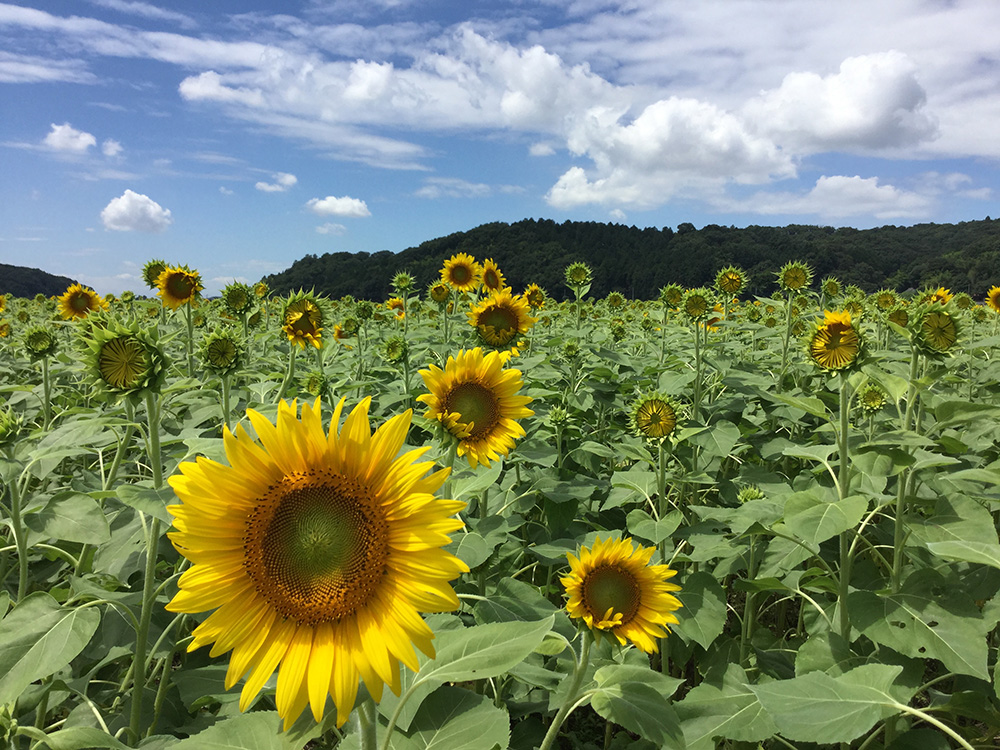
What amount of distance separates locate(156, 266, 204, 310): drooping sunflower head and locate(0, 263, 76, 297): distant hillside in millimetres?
21241

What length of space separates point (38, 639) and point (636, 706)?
1.73 metres

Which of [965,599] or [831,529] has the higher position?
[831,529]

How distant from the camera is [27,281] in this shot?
75.4ft

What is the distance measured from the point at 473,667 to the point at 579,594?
64 centimetres

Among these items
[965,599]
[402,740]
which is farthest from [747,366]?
[402,740]

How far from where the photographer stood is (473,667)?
1.24m

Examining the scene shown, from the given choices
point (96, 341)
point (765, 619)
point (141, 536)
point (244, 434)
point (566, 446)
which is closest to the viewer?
point (244, 434)

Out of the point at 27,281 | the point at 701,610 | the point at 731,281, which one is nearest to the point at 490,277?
the point at 731,281

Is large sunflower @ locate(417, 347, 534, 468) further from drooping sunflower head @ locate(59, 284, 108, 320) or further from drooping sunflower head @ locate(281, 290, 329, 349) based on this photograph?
drooping sunflower head @ locate(59, 284, 108, 320)

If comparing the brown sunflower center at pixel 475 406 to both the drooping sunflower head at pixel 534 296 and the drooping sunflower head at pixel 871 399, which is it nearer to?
the drooping sunflower head at pixel 871 399

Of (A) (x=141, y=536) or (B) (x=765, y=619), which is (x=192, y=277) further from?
(B) (x=765, y=619)

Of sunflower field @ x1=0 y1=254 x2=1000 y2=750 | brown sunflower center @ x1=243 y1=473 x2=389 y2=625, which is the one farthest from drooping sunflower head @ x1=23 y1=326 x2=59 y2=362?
brown sunflower center @ x1=243 y1=473 x2=389 y2=625

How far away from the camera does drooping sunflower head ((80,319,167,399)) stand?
1.97m

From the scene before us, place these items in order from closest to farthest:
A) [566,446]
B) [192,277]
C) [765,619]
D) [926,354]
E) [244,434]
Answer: [244,434] < [926,354] < [765,619] < [566,446] < [192,277]
